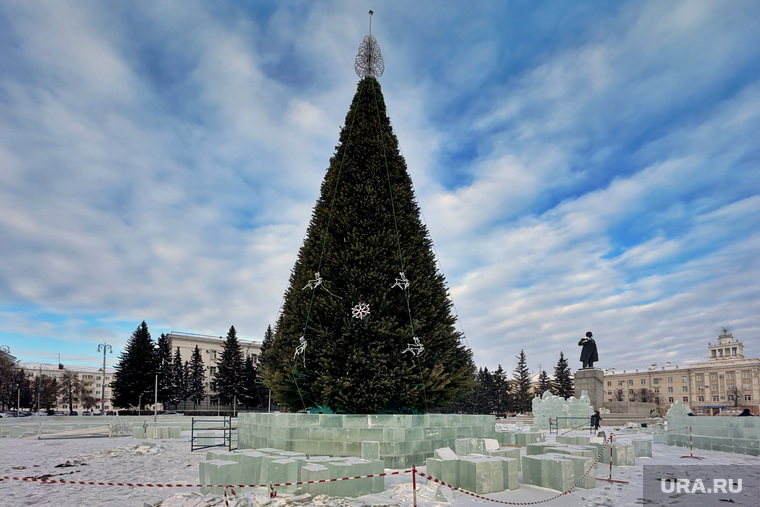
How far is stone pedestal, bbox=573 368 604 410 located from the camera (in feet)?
106

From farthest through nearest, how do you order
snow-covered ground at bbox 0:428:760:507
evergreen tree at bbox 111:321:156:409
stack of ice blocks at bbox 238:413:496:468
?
1. evergreen tree at bbox 111:321:156:409
2. stack of ice blocks at bbox 238:413:496:468
3. snow-covered ground at bbox 0:428:760:507

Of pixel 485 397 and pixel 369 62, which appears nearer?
pixel 369 62

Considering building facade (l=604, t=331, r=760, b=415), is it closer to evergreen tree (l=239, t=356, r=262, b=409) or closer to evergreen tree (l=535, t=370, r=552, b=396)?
evergreen tree (l=535, t=370, r=552, b=396)

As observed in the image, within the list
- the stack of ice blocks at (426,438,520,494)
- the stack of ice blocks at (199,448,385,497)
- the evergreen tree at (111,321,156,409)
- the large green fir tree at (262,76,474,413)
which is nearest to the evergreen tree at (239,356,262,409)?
the evergreen tree at (111,321,156,409)

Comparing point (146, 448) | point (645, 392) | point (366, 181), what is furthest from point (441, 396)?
point (645, 392)

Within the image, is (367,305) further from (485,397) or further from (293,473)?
(485,397)

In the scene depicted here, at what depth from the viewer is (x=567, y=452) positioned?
10992 millimetres

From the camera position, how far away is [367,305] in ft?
46.2

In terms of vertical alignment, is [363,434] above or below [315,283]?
below

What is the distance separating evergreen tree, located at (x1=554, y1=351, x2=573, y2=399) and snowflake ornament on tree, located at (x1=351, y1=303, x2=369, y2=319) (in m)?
59.4

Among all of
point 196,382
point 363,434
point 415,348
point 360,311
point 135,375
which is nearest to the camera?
point 363,434

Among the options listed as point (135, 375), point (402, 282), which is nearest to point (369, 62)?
point (402, 282)

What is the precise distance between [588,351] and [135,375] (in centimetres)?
4955

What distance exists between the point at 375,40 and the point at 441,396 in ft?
44.4
